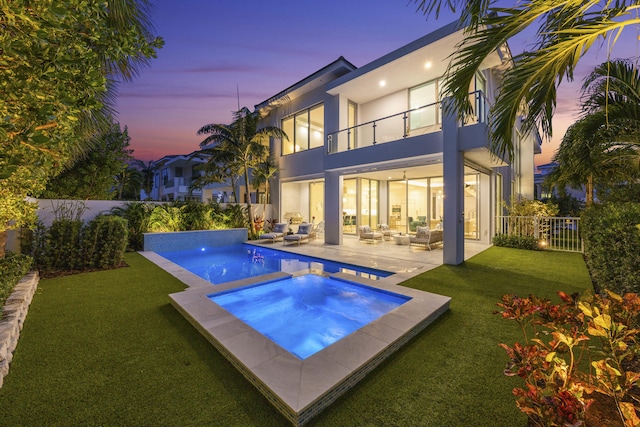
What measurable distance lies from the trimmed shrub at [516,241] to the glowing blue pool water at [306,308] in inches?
362

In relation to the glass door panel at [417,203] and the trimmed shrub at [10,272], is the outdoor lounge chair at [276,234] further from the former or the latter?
the trimmed shrub at [10,272]

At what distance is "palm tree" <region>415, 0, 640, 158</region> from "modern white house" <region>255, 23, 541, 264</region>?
435cm

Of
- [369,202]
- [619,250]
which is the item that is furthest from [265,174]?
[619,250]

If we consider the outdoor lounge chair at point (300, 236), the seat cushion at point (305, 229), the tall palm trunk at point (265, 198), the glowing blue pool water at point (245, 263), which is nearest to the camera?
the glowing blue pool water at point (245, 263)

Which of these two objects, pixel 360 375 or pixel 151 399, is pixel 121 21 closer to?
pixel 151 399

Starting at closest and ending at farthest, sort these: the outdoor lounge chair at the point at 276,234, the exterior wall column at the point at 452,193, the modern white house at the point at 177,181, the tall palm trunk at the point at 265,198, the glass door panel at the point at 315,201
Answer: the exterior wall column at the point at 452,193
the outdoor lounge chair at the point at 276,234
the tall palm trunk at the point at 265,198
the glass door panel at the point at 315,201
the modern white house at the point at 177,181

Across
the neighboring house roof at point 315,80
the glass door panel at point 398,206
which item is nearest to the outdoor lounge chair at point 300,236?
the glass door panel at point 398,206

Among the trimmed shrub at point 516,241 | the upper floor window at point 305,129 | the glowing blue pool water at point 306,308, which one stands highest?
the upper floor window at point 305,129

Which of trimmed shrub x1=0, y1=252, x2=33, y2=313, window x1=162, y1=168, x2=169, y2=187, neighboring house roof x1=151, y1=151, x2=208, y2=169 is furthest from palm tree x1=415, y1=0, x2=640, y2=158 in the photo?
window x1=162, y1=168, x2=169, y2=187

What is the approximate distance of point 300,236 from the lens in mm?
12820

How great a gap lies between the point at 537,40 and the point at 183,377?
17.6 ft

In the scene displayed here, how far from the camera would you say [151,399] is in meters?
2.55

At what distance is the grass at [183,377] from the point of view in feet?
7.68

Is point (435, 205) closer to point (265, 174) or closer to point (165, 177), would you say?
point (265, 174)
